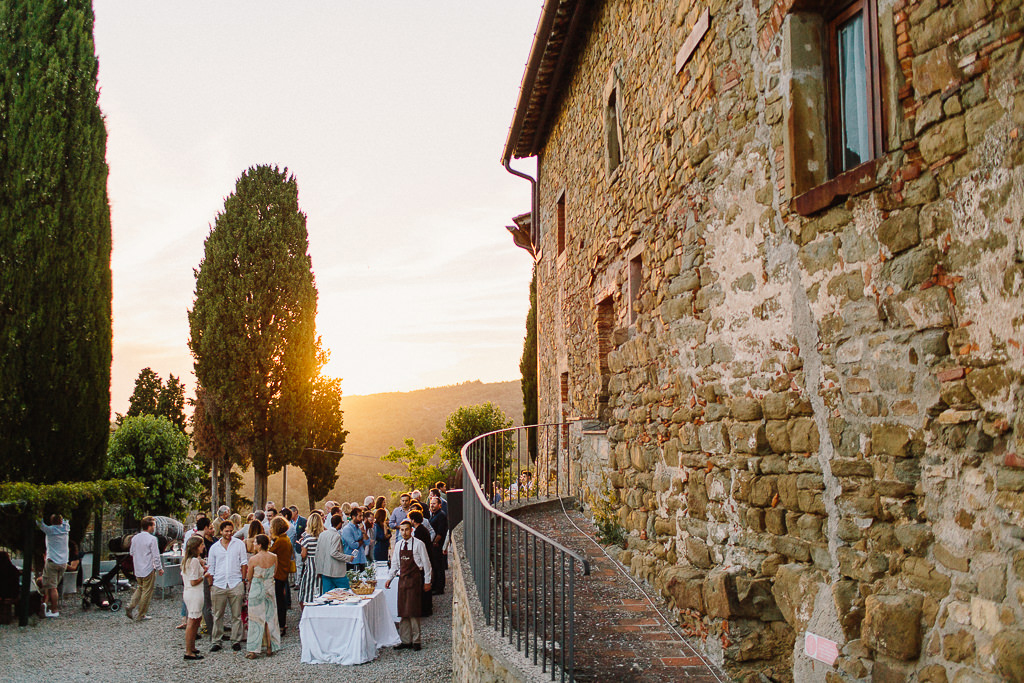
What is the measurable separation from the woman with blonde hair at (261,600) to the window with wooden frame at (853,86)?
7724 mm

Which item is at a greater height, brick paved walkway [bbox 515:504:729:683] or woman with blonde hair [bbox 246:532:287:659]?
brick paved walkway [bbox 515:504:729:683]

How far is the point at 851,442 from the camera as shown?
376cm

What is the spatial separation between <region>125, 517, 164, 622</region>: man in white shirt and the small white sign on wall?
9.83 metres

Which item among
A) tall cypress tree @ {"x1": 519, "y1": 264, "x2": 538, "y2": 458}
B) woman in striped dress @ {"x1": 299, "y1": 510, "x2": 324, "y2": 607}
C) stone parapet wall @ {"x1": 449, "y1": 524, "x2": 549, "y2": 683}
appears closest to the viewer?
stone parapet wall @ {"x1": 449, "y1": 524, "x2": 549, "y2": 683}

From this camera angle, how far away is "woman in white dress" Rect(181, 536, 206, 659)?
9141mm

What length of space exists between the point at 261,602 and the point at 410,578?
1.91 metres

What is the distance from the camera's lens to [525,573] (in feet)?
14.6

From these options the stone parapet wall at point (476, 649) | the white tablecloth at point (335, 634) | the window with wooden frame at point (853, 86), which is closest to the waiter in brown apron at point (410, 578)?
the white tablecloth at point (335, 634)

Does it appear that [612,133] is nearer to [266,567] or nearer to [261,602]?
[266,567]

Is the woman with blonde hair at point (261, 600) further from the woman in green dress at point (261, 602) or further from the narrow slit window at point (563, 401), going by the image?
the narrow slit window at point (563, 401)

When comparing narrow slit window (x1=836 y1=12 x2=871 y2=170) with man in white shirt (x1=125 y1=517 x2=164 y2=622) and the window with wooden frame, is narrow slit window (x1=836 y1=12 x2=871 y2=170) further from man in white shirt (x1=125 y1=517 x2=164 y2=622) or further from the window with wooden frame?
man in white shirt (x1=125 y1=517 x2=164 y2=622)

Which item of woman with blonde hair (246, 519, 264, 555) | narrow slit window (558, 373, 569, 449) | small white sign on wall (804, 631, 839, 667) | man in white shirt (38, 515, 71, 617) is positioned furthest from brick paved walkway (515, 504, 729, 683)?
man in white shirt (38, 515, 71, 617)

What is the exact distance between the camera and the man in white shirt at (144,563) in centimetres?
1074

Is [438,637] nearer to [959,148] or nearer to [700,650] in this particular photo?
[700,650]
